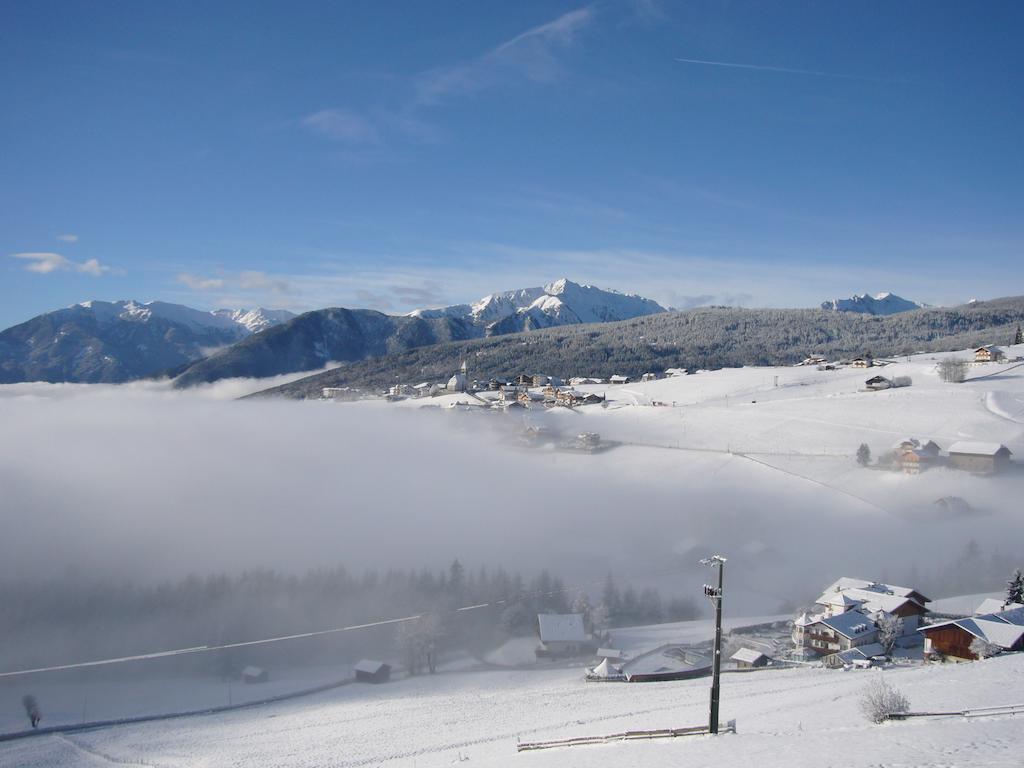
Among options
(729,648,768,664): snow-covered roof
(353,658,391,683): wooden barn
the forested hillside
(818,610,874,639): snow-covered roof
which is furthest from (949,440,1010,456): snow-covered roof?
the forested hillside

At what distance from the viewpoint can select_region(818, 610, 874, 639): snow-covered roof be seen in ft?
109

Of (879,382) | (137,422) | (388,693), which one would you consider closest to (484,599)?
(388,693)

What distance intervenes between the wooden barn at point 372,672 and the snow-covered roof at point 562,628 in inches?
360

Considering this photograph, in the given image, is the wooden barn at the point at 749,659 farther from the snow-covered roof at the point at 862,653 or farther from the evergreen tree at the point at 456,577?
the evergreen tree at the point at 456,577

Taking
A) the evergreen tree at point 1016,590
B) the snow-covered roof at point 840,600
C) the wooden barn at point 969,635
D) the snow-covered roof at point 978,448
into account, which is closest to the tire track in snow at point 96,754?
the snow-covered roof at point 840,600

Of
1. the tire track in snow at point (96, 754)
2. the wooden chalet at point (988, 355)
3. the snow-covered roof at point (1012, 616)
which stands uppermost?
the wooden chalet at point (988, 355)

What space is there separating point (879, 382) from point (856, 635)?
62870mm

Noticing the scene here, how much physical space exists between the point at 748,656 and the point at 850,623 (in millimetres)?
5635

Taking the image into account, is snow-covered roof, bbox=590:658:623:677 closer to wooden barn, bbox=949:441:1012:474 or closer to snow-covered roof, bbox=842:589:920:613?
snow-covered roof, bbox=842:589:920:613

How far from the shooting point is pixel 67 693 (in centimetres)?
3688

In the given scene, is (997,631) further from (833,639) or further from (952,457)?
(952,457)

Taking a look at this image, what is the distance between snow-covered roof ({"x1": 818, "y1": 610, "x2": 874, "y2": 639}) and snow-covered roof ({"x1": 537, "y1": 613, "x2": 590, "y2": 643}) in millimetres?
13276

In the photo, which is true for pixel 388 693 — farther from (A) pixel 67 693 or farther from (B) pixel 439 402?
(B) pixel 439 402

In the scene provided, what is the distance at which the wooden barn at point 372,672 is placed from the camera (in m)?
36.3
